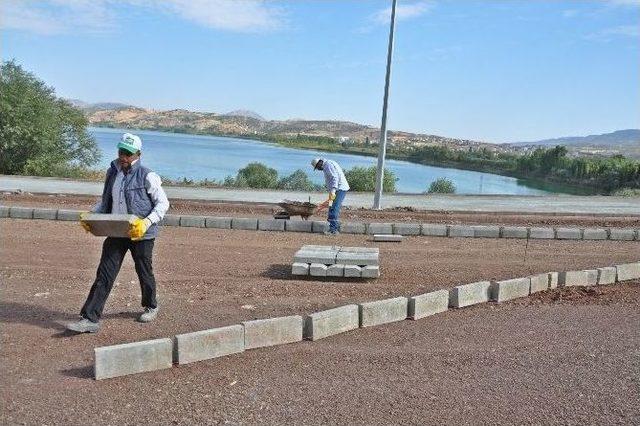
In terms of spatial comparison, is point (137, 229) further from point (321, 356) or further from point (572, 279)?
point (572, 279)

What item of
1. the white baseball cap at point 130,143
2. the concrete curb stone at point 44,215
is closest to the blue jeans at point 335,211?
the concrete curb stone at point 44,215

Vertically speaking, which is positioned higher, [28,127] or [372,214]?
[28,127]

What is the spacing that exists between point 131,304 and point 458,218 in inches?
438

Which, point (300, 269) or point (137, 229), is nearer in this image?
point (137, 229)

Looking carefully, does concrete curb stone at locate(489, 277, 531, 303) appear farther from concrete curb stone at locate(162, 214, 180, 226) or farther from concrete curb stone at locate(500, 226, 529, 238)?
concrete curb stone at locate(162, 214, 180, 226)

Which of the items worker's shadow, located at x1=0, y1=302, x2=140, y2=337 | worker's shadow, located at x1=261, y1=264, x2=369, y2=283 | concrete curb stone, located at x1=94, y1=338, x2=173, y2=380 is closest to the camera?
concrete curb stone, located at x1=94, y1=338, x2=173, y2=380

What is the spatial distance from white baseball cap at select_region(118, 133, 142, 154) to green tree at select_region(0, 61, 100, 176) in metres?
25.1

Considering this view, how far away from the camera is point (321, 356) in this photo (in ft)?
18.8

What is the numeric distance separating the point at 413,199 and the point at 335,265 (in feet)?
44.3

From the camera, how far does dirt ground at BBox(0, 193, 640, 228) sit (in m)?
16.1

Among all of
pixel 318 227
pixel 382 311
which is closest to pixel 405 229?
pixel 318 227

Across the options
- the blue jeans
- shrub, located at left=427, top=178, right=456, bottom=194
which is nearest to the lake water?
shrub, located at left=427, top=178, right=456, bottom=194

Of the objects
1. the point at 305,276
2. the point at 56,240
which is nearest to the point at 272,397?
the point at 305,276

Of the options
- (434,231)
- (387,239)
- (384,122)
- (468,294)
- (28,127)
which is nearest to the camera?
(468,294)
